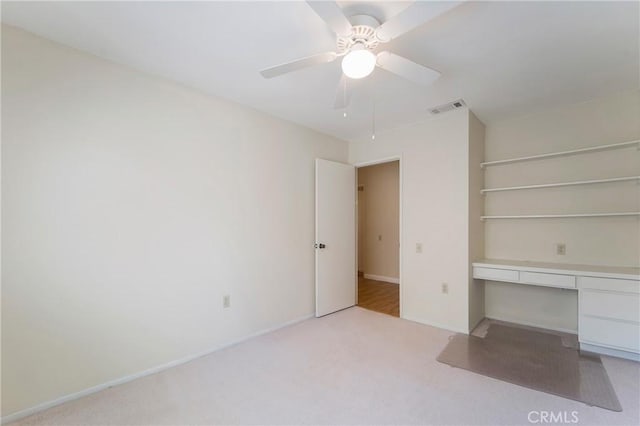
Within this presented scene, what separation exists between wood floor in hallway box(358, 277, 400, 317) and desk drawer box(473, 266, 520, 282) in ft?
3.80

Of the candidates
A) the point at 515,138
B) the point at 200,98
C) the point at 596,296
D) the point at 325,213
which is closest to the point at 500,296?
the point at 596,296

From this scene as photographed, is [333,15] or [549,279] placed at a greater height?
[333,15]

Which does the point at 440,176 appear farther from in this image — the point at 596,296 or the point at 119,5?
the point at 119,5

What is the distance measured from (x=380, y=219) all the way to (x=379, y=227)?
0.56 feet

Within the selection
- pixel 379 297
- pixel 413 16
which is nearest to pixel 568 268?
pixel 379 297

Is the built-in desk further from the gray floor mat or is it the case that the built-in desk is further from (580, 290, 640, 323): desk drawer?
the gray floor mat

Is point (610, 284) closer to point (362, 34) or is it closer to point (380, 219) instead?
point (362, 34)

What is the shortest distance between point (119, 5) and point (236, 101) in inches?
51.2

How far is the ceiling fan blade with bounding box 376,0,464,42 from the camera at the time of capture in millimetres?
1243

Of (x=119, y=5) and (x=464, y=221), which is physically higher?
(x=119, y=5)

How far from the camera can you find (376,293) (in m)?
4.84

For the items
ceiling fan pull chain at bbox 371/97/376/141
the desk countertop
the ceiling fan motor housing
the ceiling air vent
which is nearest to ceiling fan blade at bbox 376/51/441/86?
the ceiling fan motor housing

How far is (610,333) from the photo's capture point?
8.10 feet

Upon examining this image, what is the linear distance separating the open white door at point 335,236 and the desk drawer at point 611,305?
2.50m
